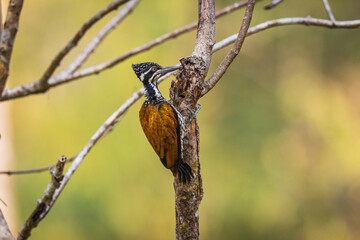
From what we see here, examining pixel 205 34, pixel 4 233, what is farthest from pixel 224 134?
pixel 4 233

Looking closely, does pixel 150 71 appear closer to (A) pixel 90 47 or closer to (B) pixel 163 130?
(B) pixel 163 130

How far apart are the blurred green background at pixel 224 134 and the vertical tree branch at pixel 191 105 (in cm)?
1092

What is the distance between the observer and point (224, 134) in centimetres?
1545

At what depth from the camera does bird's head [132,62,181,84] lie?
13.4 feet

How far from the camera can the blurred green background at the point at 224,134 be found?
14.2m

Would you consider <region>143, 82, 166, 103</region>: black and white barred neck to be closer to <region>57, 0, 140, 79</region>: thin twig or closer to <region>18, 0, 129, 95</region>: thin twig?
<region>18, 0, 129, 95</region>: thin twig

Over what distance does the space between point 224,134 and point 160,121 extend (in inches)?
462

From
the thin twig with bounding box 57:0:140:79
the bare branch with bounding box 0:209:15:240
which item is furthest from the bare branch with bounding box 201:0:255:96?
the thin twig with bounding box 57:0:140:79

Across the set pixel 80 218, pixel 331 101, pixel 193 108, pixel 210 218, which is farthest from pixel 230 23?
pixel 193 108

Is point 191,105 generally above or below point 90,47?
below

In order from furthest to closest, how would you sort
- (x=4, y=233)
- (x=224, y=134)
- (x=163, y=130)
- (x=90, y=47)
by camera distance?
(x=224, y=134) → (x=90, y=47) → (x=163, y=130) → (x=4, y=233)

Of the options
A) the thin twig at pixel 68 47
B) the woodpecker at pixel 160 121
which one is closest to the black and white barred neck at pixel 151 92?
the woodpecker at pixel 160 121

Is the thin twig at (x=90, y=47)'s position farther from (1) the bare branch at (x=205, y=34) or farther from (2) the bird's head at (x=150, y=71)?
(1) the bare branch at (x=205, y=34)

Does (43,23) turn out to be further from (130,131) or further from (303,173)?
(303,173)
